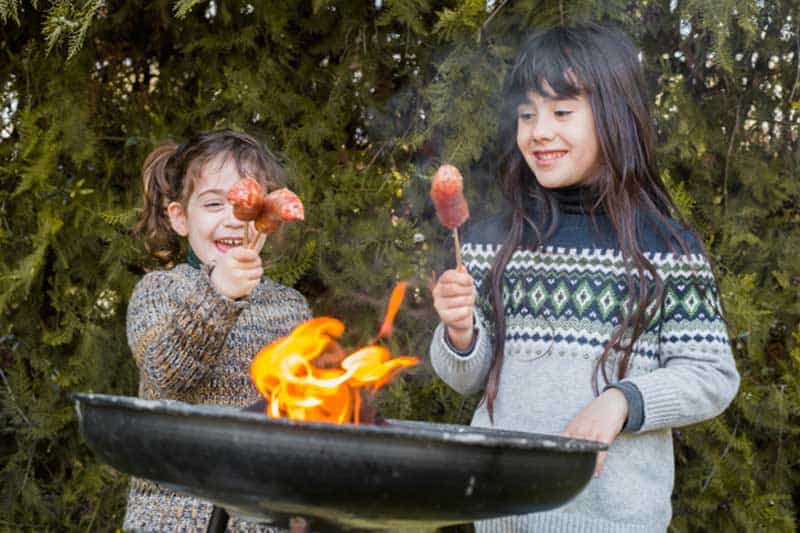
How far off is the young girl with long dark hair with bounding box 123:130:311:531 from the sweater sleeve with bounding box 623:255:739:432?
29.2 inches

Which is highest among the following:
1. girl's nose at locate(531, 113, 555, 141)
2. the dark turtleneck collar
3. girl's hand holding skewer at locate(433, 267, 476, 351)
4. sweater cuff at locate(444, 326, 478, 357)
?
girl's nose at locate(531, 113, 555, 141)

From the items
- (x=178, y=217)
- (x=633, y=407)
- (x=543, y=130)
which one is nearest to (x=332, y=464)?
(x=633, y=407)

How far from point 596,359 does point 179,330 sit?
2.55ft

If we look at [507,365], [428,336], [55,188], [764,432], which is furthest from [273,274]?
[764,432]

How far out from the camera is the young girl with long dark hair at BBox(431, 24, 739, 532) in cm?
179

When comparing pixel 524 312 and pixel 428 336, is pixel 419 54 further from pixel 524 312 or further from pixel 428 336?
pixel 524 312

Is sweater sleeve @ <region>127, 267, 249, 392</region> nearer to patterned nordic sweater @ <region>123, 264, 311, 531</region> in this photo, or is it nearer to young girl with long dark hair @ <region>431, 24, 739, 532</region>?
patterned nordic sweater @ <region>123, 264, 311, 531</region>

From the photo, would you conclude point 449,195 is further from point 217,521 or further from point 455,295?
point 217,521

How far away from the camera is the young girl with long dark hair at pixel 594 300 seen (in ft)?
5.87

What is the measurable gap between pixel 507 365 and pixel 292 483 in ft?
2.83

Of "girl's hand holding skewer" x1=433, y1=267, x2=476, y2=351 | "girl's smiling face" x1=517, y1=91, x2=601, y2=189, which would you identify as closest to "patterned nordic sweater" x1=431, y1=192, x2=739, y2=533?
"girl's smiling face" x1=517, y1=91, x2=601, y2=189

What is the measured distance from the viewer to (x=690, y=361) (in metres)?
1.80

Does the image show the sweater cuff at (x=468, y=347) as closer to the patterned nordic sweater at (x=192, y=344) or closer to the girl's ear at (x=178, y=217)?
the patterned nordic sweater at (x=192, y=344)

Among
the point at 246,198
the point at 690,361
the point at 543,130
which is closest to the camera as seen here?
the point at 246,198
